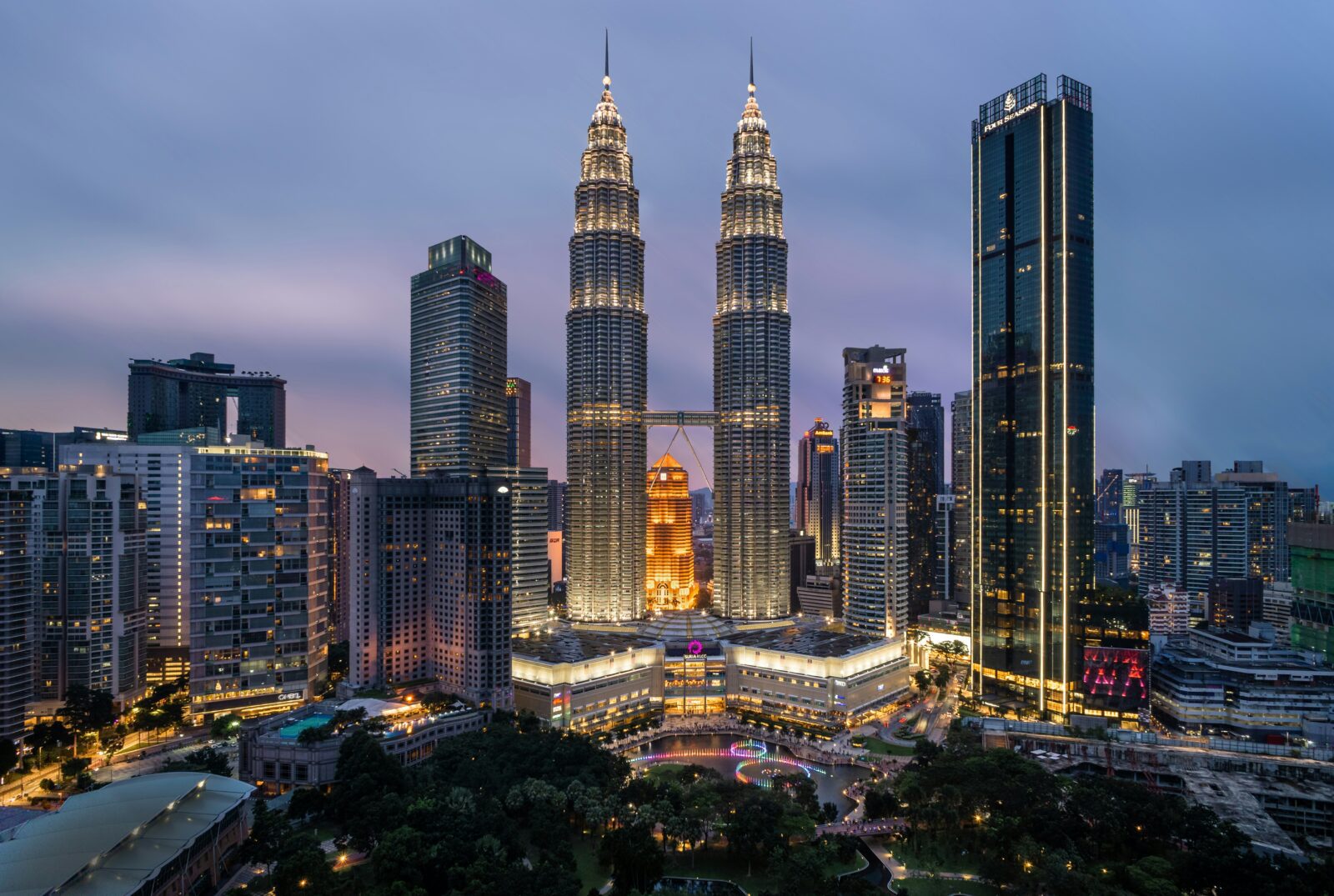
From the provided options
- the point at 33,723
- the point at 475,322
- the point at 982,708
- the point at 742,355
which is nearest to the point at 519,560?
the point at 475,322

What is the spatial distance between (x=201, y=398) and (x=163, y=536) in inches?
2478

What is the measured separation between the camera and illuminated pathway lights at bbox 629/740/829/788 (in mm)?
72062

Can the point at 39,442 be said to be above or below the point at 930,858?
above

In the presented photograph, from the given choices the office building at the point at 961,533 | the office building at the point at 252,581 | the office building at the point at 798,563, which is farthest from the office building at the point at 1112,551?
the office building at the point at 252,581

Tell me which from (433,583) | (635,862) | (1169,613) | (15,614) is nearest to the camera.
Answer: (635,862)

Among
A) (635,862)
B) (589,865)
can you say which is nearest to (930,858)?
(635,862)

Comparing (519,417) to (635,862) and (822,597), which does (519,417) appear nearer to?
(822,597)

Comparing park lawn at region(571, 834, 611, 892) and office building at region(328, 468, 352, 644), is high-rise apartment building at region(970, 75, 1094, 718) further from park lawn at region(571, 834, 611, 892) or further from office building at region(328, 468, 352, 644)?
office building at region(328, 468, 352, 644)

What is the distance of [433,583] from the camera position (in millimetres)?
91125

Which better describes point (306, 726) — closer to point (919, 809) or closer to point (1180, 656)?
point (919, 809)

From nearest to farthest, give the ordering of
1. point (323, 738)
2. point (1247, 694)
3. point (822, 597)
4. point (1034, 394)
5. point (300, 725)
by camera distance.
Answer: point (323, 738) → point (300, 725) → point (1247, 694) → point (1034, 394) → point (822, 597)

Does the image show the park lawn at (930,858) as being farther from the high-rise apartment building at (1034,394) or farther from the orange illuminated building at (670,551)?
the orange illuminated building at (670,551)

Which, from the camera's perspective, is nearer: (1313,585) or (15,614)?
(15,614)

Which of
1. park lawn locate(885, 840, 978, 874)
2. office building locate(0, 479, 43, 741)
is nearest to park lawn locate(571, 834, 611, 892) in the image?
park lawn locate(885, 840, 978, 874)
